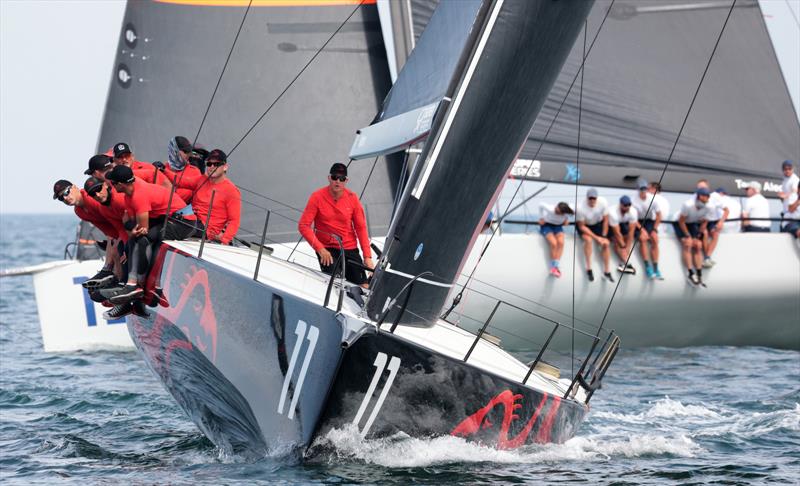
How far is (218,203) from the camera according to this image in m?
7.37

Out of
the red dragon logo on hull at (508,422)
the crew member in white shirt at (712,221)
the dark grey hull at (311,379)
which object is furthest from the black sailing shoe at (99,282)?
the crew member in white shirt at (712,221)

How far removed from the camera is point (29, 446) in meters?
7.08

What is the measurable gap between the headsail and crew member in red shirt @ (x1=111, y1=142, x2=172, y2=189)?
1969 mm

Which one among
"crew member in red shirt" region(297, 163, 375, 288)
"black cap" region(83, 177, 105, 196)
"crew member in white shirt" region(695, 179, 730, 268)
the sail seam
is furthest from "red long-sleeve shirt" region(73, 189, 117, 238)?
"crew member in white shirt" region(695, 179, 730, 268)

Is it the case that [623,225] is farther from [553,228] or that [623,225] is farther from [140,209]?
[140,209]

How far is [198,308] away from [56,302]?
20.5ft

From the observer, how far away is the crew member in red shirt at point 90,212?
636cm

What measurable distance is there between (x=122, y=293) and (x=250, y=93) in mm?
5986

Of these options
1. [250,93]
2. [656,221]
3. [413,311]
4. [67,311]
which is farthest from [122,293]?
[656,221]

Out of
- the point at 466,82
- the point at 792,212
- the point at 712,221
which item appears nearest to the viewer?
the point at 466,82

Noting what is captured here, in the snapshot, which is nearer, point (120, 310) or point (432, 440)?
point (432, 440)

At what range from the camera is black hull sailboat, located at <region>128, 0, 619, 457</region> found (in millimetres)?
5699

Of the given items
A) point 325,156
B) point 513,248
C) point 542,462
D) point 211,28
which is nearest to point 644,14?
point 513,248

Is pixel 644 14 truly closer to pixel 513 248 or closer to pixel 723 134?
pixel 723 134
